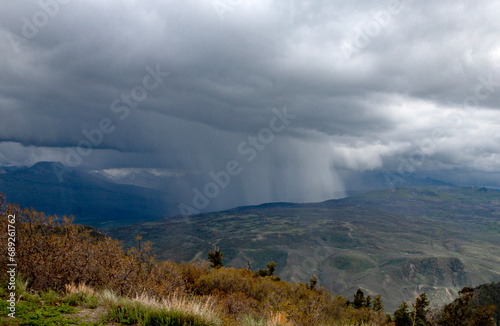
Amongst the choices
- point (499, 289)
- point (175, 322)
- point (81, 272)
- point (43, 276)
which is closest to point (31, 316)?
point (175, 322)

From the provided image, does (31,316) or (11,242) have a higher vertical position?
(11,242)

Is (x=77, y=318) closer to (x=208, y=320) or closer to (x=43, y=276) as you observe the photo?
(x=208, y=320)

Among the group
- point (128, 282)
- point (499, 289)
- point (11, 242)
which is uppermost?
point (11, 242)

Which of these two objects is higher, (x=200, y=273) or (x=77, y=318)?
(x=77, y=318)

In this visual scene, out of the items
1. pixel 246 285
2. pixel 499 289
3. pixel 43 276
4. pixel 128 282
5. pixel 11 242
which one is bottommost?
pixel 499 289

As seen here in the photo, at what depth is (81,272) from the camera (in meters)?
14.2

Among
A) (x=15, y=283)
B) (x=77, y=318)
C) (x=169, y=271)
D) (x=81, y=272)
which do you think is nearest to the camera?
(x=77, y=318)

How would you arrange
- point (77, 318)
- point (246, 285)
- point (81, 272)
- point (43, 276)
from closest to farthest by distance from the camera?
point (77, 318), point (43, 276), point (81, 272), point (246, 285)

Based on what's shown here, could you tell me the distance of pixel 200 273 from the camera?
3647cm

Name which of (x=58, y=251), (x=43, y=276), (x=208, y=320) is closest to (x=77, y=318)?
(x=208, y=320)

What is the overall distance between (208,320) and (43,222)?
512 inches

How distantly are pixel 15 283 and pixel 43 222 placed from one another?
5.54 m

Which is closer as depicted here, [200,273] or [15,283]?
[15,283]

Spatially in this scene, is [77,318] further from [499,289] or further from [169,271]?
[499,289]
